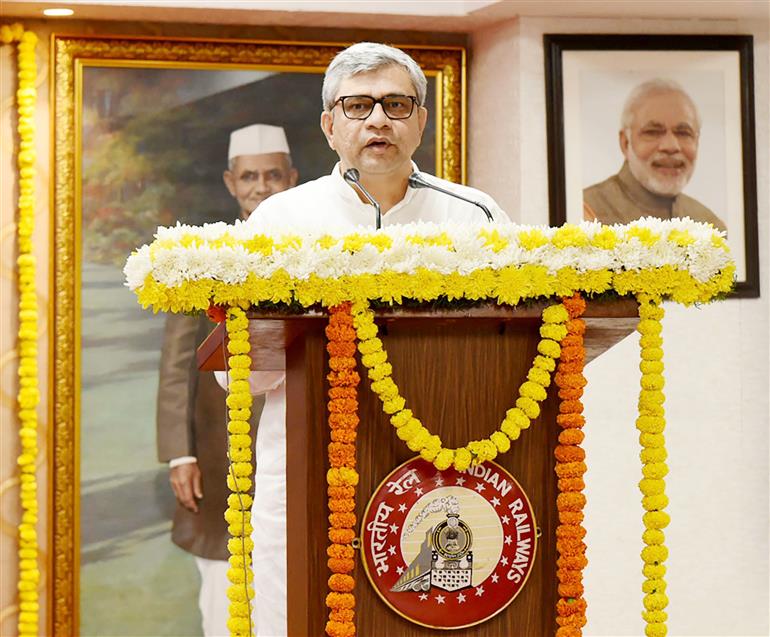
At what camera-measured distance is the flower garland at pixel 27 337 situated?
17.6ft

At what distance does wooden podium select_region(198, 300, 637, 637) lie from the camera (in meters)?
2.38

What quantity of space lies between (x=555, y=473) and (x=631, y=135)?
331cm

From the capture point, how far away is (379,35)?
5785mm

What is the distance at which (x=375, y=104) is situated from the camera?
10.1ft

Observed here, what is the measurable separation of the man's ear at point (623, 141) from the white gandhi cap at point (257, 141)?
1468mm

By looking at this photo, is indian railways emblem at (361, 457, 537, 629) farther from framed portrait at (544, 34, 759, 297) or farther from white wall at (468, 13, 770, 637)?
framed portrait at (544, 34, 759, 297)

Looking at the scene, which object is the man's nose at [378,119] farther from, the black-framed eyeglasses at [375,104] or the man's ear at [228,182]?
the man's ear at [228,182]

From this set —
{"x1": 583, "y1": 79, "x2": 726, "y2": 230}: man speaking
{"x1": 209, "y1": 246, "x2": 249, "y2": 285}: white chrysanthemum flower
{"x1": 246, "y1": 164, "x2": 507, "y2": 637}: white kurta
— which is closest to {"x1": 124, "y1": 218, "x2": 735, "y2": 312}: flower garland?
{"x1": 209, "y1": 246, "x2": 249, "y2": 285}: white chrysanthemum flower

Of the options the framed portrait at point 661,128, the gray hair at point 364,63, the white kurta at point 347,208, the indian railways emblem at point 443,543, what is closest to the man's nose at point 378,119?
the gray hair at point 364,63

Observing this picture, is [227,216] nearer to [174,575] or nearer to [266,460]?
[174,575]

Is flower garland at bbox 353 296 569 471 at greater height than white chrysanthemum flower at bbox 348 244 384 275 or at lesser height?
lesser

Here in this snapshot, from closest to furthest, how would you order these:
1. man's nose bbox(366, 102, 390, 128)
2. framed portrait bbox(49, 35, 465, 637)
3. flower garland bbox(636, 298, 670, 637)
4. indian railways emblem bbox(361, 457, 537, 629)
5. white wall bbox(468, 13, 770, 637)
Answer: indian railways emblem bbox(361, 457, 537, 629) → flower garland bbox(636, 298, 670, 637) → man's nose bbox(366, 102, 390, 128) → white wall bbox(468, 13, 770, 637) → framed portrait bbox(49, 35, 465, 637)

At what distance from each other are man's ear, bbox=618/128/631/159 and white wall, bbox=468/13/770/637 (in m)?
0.35

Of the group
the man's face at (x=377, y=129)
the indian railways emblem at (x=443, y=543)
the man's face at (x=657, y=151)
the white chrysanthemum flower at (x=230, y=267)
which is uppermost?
the man's face at (x=657, y=151)
